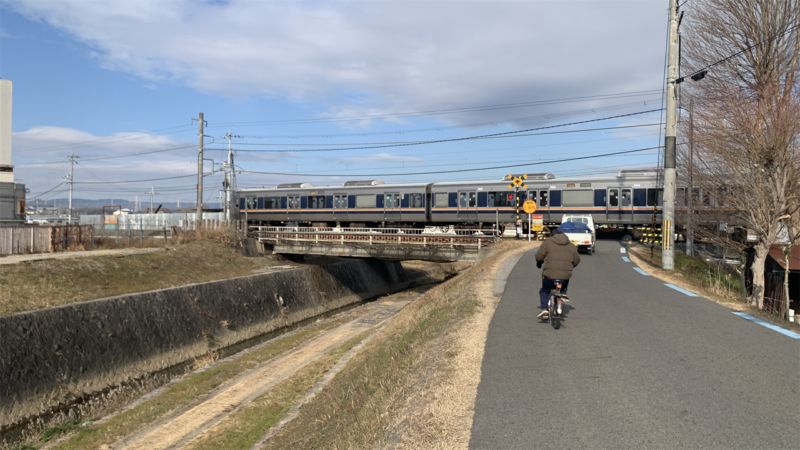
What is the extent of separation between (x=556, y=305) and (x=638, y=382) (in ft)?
9.58

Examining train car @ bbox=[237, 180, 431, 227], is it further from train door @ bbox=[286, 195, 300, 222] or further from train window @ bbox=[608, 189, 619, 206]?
train window @ bbox=[608, 189, 619, 206]

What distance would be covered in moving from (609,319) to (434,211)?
2686 cm

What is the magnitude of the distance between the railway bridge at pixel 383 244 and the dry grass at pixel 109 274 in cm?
299

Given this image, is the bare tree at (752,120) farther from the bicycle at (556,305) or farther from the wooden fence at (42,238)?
the wooden fence at (42,238)

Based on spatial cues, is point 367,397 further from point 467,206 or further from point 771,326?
point 467,206

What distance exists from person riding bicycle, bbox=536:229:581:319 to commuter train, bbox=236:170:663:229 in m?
17.9

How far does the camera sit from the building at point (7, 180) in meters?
29.9

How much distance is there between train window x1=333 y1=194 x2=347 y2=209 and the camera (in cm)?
3938

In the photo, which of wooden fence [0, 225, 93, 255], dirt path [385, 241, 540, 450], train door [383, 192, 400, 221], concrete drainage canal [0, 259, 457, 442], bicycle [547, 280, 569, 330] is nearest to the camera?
dirt path [385, 241, 540, 450]

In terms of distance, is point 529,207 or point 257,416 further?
point 529,207

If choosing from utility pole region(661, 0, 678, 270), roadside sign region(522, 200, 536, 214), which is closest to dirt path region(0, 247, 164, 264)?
roadside sign region(522, 200, 536, 214)

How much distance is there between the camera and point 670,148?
1783 cm

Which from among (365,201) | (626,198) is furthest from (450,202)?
(626,198)

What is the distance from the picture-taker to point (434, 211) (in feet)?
117
